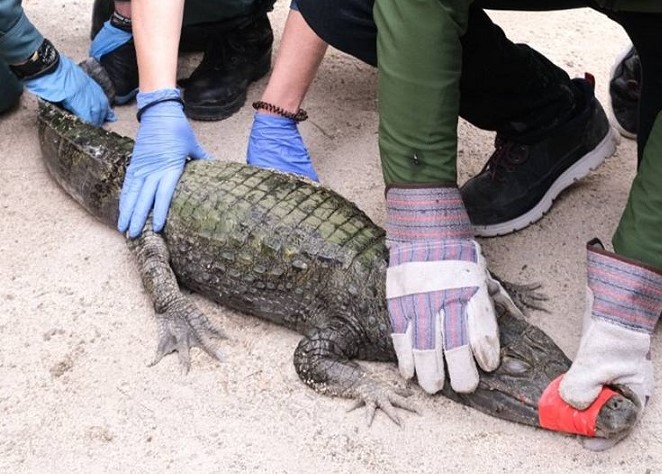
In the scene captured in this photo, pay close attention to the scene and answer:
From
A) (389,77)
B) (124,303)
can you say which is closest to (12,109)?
(124,303)

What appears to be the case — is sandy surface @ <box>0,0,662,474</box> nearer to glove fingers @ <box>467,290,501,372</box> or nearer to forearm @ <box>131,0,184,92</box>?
glove fingers @ <box>467,290,501,372</box>

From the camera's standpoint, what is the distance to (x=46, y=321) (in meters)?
2.76

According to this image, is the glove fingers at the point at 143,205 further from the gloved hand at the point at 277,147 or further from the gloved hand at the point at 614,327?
the gloved hand at the point at 614,327

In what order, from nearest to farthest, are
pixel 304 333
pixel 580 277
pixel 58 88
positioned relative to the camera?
1. pixel 304 333
2. pixel 580 277
3. pixel 58 88

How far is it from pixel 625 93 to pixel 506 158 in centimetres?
79

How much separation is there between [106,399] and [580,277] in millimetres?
1542

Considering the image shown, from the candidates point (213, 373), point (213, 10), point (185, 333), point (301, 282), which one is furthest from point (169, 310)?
point (213, 10)

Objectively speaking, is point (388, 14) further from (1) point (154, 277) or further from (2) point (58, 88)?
(2) point (58, 88)

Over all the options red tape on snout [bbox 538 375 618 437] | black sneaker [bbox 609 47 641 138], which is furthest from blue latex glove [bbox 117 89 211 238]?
black sneaker [bbox 609 47 641 138]

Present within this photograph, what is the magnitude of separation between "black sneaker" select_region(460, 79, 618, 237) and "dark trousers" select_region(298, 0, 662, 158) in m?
0.06

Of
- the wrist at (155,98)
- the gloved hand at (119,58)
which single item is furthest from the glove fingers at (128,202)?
the gloved hand at (119,58)

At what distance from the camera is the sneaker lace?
3148 mm

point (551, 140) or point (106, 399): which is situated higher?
point (551, 140)

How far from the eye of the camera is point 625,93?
3.62 metres
